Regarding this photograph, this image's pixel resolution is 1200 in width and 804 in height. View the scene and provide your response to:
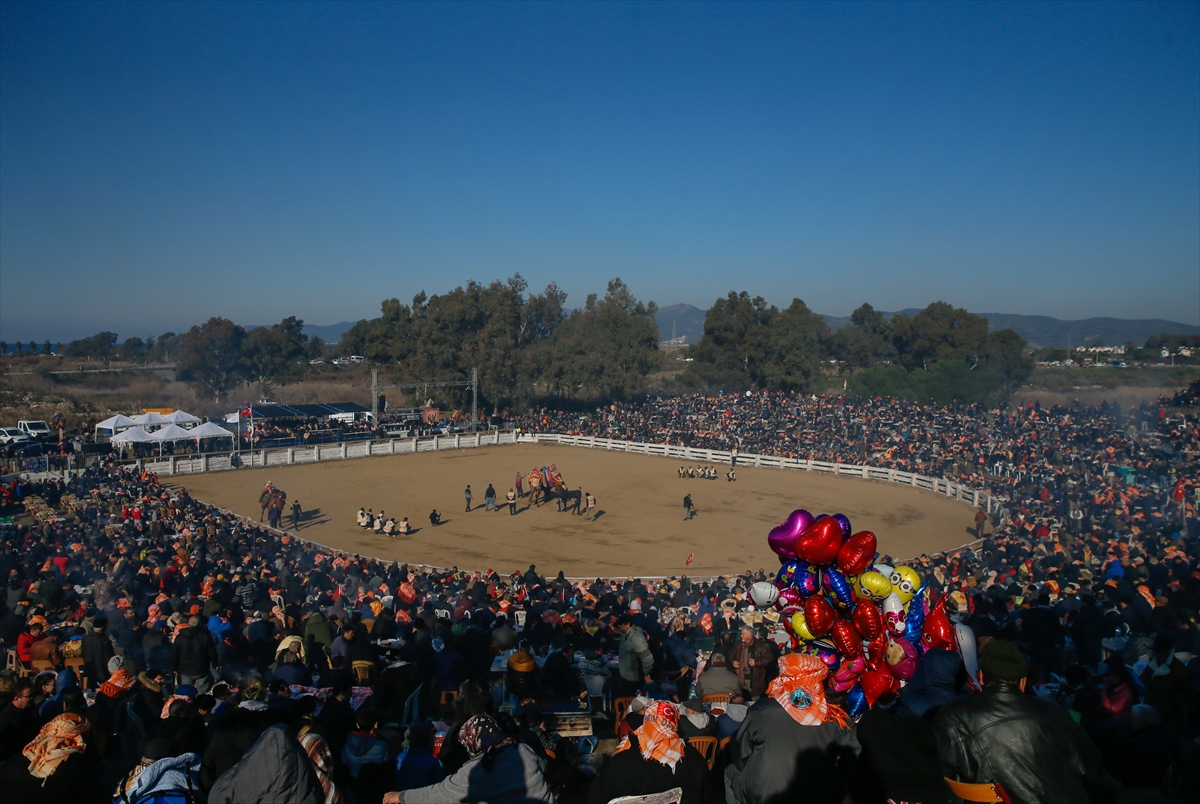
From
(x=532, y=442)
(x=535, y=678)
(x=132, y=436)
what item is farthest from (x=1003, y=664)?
(x=532, y=442)

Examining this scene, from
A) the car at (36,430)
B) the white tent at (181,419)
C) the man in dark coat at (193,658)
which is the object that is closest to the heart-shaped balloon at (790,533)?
the man in dark coat at (193,658)

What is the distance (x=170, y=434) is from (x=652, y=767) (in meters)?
33.4

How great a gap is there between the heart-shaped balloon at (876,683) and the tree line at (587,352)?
47.5 meters

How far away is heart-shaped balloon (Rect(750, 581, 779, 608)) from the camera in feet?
19.1

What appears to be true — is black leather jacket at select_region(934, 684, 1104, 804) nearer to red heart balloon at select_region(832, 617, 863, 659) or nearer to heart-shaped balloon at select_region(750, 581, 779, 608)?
red heart balloon at select_region(832, 617, 863, 659)

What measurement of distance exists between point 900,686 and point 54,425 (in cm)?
4651

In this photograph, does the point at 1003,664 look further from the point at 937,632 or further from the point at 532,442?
the point at 532,442

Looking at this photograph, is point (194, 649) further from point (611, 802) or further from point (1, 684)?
point (611, 802)

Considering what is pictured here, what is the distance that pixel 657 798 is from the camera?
3639mm

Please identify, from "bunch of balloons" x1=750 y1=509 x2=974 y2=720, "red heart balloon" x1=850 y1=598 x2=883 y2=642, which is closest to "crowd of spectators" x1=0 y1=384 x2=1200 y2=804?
"bunch of balloons" x1=750 y1=509 x2=974 y2=720

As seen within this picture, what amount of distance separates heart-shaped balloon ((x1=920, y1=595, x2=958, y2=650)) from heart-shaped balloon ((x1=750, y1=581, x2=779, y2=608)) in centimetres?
102

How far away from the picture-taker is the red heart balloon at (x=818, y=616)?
5258 millimetres

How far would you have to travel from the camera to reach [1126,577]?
11.8 m

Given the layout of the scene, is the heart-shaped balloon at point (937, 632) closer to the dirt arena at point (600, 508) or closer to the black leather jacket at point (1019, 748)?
the black leather jacket at point (1019, 748)
